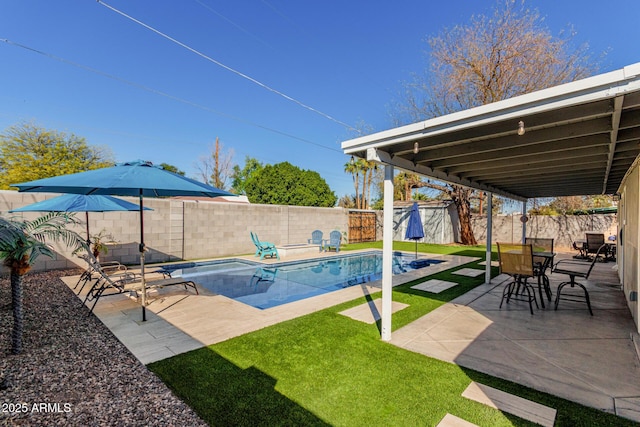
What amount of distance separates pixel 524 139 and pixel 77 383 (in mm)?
5825

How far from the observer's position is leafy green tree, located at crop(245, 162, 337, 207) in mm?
25250

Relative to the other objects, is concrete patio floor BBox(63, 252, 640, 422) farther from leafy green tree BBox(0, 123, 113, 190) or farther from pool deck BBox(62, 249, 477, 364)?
leafy green tree BBox(0, 123, 113, 190)

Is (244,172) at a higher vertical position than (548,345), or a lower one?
higher

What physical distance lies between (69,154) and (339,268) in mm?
19222

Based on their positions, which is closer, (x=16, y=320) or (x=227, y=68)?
(x=16, y=320)

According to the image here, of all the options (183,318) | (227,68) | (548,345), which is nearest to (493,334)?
(548,345)

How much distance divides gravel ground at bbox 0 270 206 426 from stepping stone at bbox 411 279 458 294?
604 centimetres

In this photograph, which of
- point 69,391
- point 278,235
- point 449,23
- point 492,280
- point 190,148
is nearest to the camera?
point 69,391

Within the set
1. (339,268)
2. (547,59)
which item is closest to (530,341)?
(339,268)

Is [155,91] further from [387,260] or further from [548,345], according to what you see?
[548,345]

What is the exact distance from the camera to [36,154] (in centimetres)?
1703

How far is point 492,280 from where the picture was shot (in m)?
8.25

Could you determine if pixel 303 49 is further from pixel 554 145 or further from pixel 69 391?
pixel 69 391

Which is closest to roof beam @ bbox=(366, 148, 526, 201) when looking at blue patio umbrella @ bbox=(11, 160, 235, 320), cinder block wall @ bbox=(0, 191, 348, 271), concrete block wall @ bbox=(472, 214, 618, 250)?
blue patio umbrella @ bbox=(11, 160, 235, 320)
